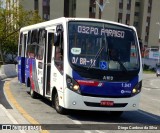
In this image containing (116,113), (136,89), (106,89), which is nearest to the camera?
(106,89)

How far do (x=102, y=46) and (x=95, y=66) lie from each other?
63 cm

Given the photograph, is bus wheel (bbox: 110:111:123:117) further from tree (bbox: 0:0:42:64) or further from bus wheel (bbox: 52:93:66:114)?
tree (bbox: 0:0:42:64)

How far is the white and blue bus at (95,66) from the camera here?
1016 cm

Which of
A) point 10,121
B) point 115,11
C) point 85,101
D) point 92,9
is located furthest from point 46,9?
point 10,121

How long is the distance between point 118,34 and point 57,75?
211 cm

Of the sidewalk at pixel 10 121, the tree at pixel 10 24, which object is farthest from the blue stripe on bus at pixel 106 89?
the tree at pixel 10 24

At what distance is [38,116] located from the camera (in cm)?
1060

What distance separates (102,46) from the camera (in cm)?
1053

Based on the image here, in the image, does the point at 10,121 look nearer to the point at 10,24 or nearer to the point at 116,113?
the point at 116,113

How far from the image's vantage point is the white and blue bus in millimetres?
10156

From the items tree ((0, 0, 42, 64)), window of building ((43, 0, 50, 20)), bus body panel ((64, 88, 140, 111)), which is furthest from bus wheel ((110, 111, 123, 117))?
window of building ((43, 0, 50, 20))

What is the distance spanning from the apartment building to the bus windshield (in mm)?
57756

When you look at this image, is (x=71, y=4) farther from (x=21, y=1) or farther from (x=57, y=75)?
(x=57, y=75)

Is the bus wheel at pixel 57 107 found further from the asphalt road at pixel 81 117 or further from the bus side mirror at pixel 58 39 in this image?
the bus side mirror at pixel 58 39
